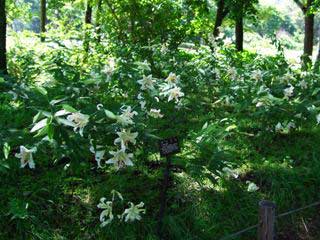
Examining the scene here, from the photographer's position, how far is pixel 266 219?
95.8 inches

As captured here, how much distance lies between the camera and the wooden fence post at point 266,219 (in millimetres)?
2400

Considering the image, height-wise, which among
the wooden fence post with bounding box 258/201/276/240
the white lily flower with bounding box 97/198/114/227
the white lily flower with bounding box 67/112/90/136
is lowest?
the white lily flower with bounding box 97/198/114/227

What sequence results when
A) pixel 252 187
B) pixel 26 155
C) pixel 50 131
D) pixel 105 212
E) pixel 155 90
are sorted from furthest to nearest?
pixel 155 90
pixel 252 187
pixel 105 212
pixel 26 155
pixel 50 131

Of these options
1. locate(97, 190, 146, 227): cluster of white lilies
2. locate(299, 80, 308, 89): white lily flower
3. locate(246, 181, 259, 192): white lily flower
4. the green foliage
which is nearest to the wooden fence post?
the green foliage

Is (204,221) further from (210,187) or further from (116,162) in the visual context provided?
(116,162)

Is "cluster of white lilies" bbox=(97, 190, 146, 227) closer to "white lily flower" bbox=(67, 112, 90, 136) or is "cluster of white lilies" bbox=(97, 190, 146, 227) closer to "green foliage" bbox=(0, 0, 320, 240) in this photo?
"green foliage" bbox=(0, 0, 320, 240)

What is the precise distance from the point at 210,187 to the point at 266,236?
1.14 m

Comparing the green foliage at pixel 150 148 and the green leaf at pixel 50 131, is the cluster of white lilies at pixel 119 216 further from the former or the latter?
the green leaf at pixel 50 131

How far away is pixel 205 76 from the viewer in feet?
18.1

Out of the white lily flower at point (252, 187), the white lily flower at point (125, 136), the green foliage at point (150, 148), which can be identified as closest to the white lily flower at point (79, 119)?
the green foliage at point (150, 148)

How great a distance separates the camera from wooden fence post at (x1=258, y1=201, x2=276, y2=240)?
7.88 ft

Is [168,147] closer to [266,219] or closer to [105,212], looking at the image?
[105,212]

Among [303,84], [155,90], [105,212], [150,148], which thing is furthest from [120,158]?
[303,84]

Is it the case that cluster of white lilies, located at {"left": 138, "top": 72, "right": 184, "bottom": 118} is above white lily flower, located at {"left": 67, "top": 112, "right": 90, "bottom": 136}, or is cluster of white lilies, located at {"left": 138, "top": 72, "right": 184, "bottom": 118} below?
below
